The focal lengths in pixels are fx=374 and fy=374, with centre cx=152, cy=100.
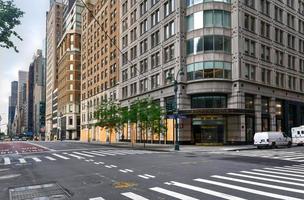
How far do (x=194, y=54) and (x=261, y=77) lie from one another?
11705 millimetres

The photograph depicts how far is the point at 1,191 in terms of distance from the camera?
12469 mm

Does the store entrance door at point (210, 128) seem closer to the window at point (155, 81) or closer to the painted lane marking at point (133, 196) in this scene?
the window at point (155, 81)

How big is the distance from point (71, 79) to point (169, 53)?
74845 millimetres

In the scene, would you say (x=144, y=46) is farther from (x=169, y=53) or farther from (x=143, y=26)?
(x=169, y=53)

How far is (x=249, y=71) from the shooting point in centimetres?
5234

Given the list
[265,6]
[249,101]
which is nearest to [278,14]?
[265,6]

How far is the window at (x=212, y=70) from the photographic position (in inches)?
1934

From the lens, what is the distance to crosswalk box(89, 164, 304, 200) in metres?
10.8

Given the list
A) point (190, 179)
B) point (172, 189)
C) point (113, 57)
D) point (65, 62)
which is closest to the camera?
point (172, 189)

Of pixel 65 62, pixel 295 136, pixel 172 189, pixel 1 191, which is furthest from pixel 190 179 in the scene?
pixel 65 62

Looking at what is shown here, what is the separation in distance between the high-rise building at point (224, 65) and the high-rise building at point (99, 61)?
56.6 ft

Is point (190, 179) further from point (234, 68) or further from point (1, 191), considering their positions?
point (234, 68)

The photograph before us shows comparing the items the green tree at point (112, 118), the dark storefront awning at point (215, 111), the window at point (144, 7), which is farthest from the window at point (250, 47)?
the green tree at point (112, 118)

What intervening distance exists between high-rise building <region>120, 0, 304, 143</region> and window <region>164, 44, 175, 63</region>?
14 centimetres
